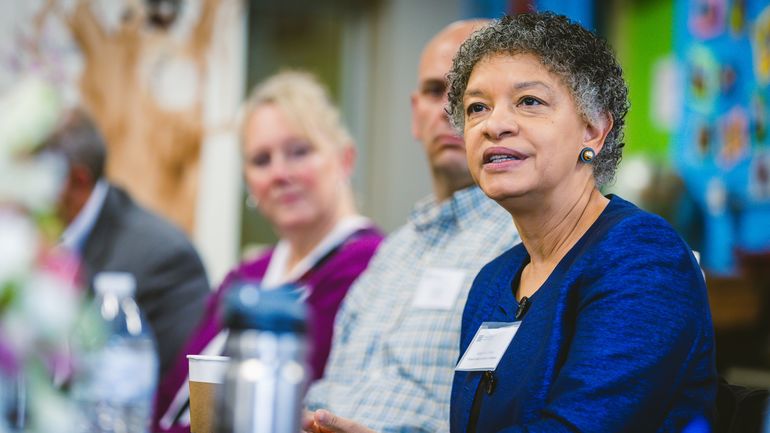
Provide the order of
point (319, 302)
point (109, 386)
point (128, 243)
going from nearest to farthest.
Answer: point (109, 386) < point (319, 302) < point (128, 243)

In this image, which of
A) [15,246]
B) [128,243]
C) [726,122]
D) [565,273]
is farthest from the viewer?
[726,122]

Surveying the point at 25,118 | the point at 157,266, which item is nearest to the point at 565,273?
the point at 25,118

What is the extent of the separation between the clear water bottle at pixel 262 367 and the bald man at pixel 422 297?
106 centimetres

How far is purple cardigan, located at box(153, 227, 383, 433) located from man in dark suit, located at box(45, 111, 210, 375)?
3.3 inches

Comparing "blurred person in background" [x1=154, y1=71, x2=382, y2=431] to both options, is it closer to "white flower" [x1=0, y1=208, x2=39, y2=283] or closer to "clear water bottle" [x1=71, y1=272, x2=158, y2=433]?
"clear water bottle" [x1=71, y1=272, x2=158, y2=433]

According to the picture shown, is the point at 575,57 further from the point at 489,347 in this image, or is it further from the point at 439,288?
the point at 439,288

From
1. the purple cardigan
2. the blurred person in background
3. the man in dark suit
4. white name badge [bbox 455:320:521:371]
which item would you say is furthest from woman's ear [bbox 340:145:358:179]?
white name badge [bbox 455:320:521:371]

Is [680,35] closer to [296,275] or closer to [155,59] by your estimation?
[155,59]

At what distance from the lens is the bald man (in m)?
1.95

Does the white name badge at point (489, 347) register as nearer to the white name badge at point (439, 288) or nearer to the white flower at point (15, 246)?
the white name badge at point (439, 288)

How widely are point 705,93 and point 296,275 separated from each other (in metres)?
3.10

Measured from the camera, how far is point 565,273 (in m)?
1.42

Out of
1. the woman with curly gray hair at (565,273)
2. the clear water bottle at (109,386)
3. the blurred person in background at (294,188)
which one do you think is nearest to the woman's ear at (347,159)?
the blurred person in background at (294,188)

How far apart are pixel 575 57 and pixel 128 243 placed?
6.25ft
